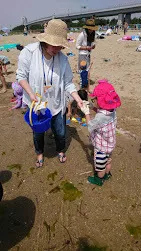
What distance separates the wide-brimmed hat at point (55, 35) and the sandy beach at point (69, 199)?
6.64ft

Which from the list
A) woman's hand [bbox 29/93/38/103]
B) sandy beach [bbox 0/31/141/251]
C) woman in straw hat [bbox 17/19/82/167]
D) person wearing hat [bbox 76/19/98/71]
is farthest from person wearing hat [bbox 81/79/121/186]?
person wearing hat [bbox 76/19/98/71]

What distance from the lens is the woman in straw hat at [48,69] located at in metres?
2.65

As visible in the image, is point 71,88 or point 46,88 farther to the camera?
point 71,88

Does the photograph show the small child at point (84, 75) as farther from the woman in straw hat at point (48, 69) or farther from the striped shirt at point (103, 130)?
the striped shirt at point (103, 130)

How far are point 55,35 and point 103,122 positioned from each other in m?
1.20

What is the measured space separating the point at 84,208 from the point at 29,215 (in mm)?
728

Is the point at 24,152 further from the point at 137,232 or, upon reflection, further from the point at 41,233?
the point at 137,232

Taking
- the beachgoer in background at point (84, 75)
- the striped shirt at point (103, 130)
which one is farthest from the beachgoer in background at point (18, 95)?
the striped shirt at point (103, 130)

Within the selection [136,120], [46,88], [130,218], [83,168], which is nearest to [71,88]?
[46,88]

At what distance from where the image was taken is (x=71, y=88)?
123 inches

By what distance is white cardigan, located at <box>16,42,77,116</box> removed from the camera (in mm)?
2766

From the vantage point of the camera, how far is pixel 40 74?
2805mm

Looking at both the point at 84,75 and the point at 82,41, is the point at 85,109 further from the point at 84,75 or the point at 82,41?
the point at 82,41

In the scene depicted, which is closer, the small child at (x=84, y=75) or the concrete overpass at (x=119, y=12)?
the small child at (x=84, y=75)
